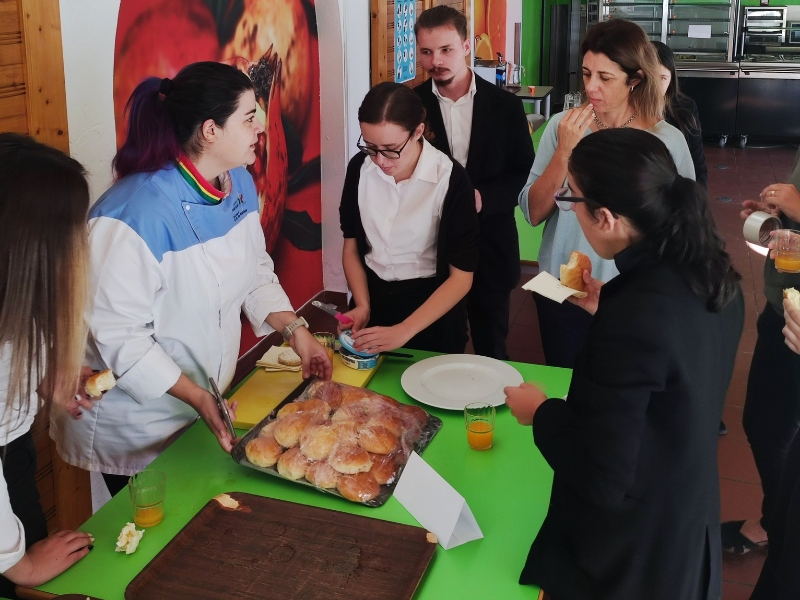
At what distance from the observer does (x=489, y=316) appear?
3.75 m

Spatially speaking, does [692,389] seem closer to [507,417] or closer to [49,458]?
[507,417]

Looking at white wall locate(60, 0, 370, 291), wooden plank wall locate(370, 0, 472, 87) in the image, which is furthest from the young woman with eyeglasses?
wooden plank wall locate(370, 0, 472, 87)

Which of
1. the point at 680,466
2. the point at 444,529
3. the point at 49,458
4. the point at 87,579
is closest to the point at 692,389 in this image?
the point at 680,466

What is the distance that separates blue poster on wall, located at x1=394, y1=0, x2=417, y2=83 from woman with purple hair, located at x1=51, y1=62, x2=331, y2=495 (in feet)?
11.2

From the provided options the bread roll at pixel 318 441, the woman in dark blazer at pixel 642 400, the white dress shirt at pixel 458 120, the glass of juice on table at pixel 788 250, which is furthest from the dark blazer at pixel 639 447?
the white dress shirt at pixel 458 120

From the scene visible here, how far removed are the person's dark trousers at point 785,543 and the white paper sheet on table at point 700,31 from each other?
32.4ft

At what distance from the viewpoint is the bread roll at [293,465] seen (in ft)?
6.07

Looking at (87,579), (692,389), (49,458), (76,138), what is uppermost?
(76,138)

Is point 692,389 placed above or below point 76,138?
below

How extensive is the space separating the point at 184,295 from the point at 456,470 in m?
0.81

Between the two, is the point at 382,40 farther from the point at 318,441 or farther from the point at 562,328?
the point at 318,441

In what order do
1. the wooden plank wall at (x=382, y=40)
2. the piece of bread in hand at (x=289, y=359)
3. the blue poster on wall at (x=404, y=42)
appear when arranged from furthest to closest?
1. the blue poster on wall at (x=404, y=42)
2. the wooden plank wall at (x=382, y=40)
3. the piece of bread in hand at (x=289, y=359)

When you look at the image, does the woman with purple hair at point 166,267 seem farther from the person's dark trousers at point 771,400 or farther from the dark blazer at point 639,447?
the person's dark trousers at point 771,400

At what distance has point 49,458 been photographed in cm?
256
